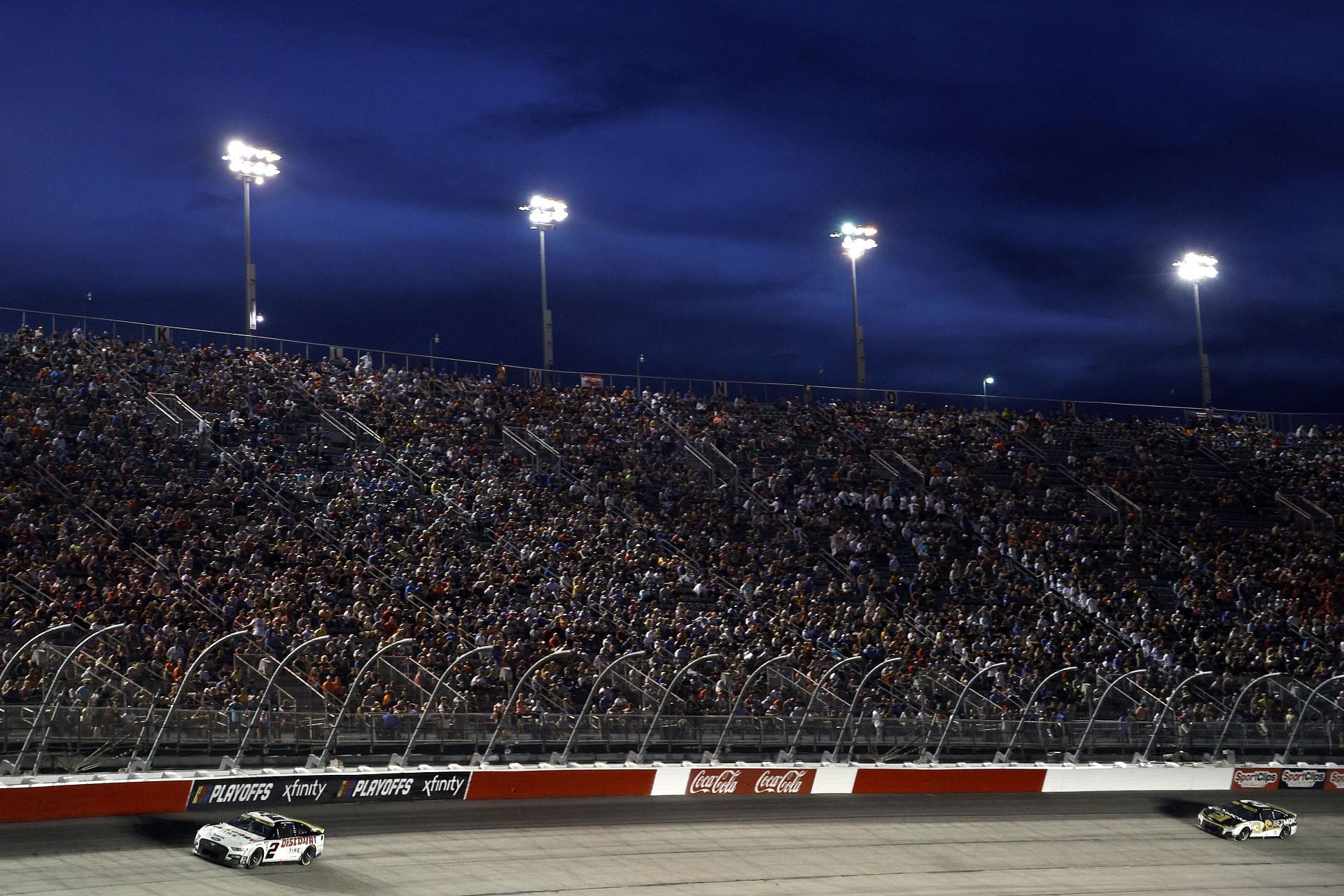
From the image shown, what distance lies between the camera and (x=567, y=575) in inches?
1553

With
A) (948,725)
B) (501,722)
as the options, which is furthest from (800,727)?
(501,722)

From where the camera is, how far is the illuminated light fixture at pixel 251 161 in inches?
2048

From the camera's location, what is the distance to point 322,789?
27.2 metres

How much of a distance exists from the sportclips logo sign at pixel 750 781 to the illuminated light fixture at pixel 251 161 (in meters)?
31.4

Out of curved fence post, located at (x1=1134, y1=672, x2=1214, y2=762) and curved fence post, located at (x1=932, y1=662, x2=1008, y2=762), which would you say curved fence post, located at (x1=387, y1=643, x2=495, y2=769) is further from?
curved fence post, located at (x1=1134, y1=672, x2=1214, y2=762)

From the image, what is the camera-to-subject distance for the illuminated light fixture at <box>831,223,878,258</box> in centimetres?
6444

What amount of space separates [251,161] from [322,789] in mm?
31756

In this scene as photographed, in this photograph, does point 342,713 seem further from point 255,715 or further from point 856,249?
point 856,249

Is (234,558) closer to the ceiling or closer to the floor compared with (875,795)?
closer to the ceiling

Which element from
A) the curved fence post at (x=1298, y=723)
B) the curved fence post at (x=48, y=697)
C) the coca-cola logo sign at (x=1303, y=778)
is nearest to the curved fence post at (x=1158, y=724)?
the curved fence post at (x=1298, y=723)

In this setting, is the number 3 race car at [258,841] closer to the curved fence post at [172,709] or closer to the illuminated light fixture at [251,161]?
the curved fence post at [172,709]

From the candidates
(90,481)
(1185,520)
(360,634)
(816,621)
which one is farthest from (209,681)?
(1185,520)

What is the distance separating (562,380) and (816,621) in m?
18.0

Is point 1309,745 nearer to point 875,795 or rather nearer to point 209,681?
point 875,795
